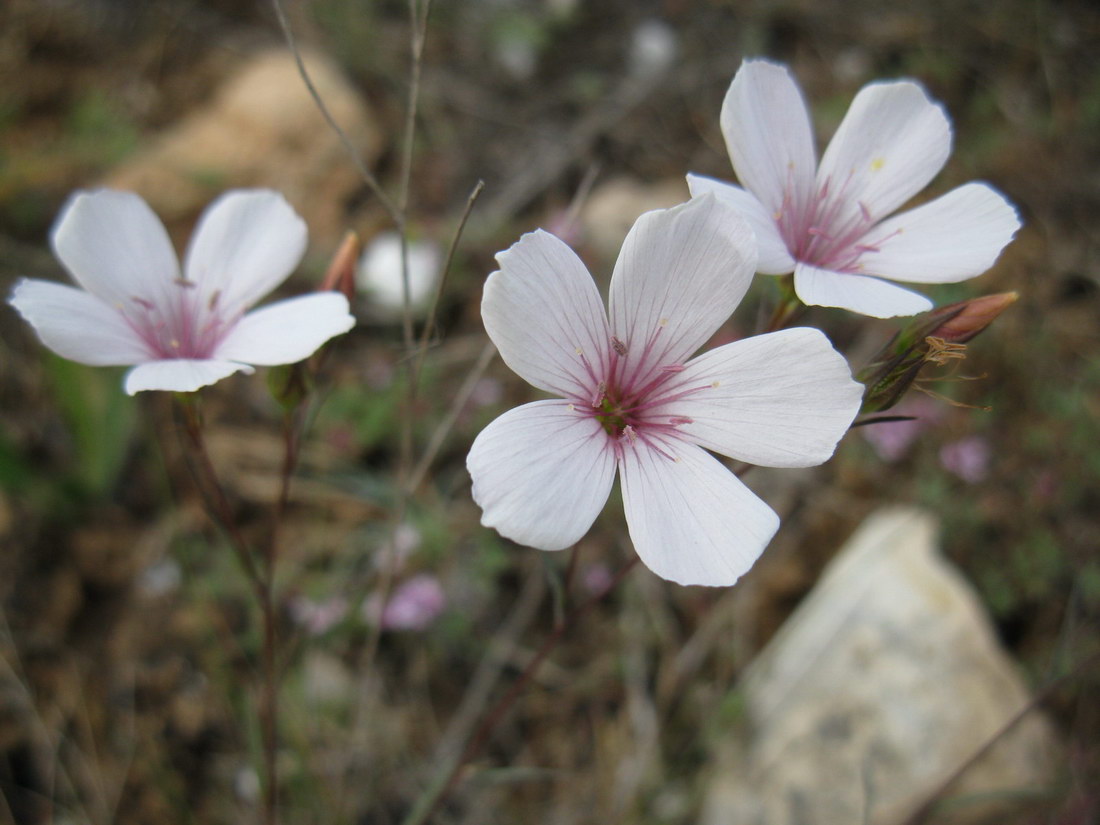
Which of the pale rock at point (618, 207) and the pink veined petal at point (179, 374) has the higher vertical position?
the pink veined petal at point (179, 374)

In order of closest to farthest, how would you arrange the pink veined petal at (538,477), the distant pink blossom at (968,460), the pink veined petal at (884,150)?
the pink veined petal at (538,477) → the pink veined petal at (884,150) → the distant pink blossom at (968,460)

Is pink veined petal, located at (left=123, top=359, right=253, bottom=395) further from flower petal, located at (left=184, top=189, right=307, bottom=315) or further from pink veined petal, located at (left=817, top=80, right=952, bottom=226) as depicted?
pink veined petal, located at (left=817, top=80, right=952, bottom=226)

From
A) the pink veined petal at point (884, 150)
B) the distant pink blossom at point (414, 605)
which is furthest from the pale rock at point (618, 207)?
the pink veined petal at point (884, 150)

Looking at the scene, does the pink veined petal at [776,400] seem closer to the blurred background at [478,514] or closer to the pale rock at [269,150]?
the blurred background at [478,514]

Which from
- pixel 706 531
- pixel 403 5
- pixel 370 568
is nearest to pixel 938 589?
pixel 706 531

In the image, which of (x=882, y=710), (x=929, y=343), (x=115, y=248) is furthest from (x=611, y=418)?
(x=882, y=710)

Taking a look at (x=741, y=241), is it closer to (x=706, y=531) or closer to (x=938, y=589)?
(x=706, y=531)

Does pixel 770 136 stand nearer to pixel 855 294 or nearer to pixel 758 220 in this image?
pixel 758 220

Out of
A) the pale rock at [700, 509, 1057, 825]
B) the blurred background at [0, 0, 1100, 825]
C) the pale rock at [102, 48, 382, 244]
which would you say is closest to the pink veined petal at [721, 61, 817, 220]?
the blurred background at [0, 0, 1100, 825]
